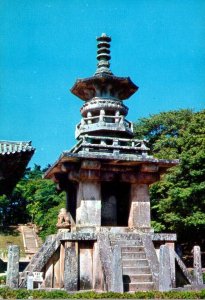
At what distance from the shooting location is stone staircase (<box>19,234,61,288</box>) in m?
13.8

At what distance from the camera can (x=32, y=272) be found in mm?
13375

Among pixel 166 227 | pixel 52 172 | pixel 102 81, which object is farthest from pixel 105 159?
pixel 166 227

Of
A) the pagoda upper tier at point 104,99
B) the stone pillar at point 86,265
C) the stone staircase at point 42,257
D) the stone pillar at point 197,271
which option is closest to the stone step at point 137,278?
the stone pillar at point 86,265

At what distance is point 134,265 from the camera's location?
44.9 feet

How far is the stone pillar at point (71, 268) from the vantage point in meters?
13.0

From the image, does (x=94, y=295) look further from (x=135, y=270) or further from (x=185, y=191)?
(x=185, y=191)

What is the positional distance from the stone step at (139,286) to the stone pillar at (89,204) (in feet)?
9.54

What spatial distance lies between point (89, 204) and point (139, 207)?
2220 mm

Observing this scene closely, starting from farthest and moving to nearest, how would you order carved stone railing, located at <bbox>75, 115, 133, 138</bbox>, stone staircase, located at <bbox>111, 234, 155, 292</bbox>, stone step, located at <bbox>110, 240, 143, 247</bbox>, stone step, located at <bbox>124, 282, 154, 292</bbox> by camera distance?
carved stone railing, located at <bbox>75, 115, 133, 138</bbox>, stone step, located at <bbox>110, 240, 143, 247</bbox>, stone staircase, located at <bbox>111, 234, 155, 292</bbox>, stone step, located at <bbox>124, 282, 154, 292</bbox>

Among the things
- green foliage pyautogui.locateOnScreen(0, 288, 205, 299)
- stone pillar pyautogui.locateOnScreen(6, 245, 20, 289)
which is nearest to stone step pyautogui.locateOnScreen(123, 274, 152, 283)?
green foliage pyautogui.locateOnScreen(0, 288, 205, 299)

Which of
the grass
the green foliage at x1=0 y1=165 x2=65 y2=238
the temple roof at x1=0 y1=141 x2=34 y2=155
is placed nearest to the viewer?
the temple roof at x1=0 y1=141 x2=34 y2=155

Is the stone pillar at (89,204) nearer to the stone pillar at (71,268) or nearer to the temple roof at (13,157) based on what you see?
the stone pillar at (71,268)

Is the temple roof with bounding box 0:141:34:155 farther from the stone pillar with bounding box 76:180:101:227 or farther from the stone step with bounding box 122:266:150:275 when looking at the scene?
the stone step with bounding box 122:266:150:275

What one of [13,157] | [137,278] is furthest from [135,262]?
[13,157]
